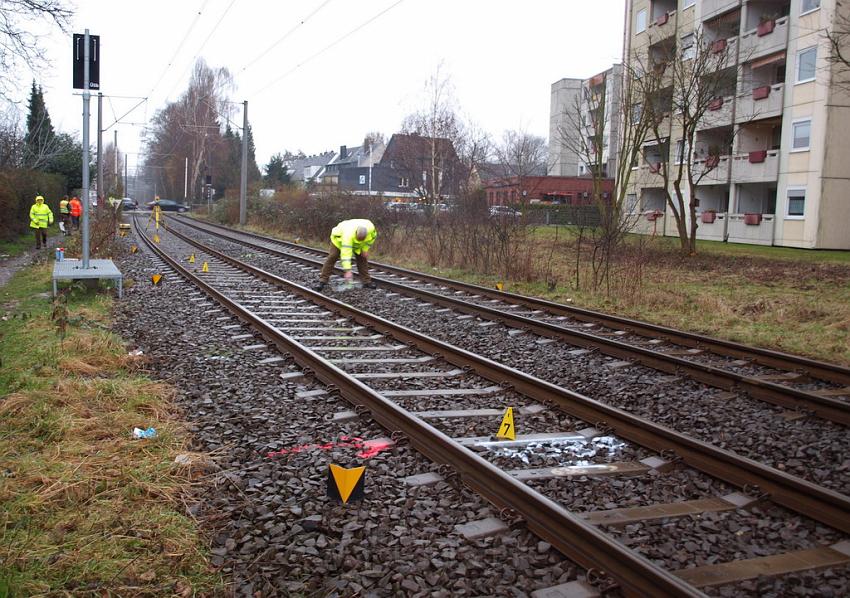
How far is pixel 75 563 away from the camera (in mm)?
3744

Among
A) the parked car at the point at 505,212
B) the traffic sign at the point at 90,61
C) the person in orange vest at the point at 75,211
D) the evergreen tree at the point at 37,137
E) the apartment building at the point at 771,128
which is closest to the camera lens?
the traffic sign at the point at 90,61

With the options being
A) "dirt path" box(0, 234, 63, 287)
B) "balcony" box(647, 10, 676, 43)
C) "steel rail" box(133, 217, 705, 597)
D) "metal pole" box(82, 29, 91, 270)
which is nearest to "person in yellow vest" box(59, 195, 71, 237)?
"dirt path" box(0, 234, 63, 287)

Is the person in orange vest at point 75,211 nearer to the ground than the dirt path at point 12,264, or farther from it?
farther from it

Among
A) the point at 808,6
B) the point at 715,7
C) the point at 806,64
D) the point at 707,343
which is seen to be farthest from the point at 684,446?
the point at 715,7

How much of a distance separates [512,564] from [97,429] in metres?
3.61

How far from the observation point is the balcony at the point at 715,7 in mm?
34644

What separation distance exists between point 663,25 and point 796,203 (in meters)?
14.8

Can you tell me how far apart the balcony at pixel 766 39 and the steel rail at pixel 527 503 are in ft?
96.1

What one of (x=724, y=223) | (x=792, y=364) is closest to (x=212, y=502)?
(x=792, y=364)

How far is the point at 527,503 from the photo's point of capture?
4414mm

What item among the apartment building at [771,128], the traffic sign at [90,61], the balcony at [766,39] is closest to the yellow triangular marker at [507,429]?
the traffic sign at [90,61]

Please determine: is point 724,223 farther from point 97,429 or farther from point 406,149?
point 97,429

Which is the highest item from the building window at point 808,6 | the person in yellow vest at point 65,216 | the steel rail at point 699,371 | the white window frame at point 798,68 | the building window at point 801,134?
the building window at point 808,6

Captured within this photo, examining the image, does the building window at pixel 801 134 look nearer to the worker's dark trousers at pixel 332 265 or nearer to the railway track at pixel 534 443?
the worker's dark trousers at pixel 332 265
